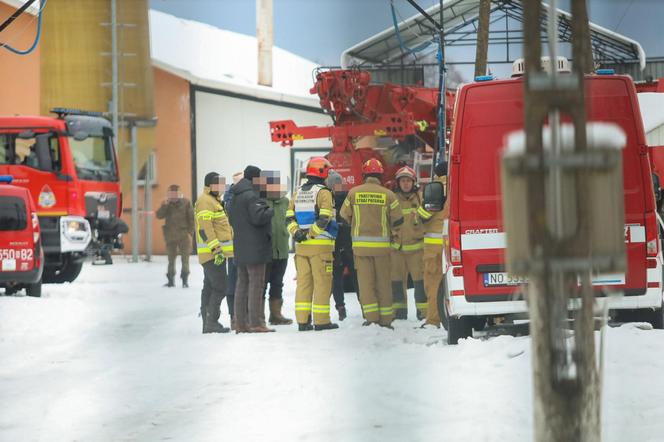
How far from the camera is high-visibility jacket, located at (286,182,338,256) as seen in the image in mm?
11891

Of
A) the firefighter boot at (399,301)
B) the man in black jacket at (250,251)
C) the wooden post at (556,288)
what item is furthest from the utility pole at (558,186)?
the firefighter boot at (399,301)

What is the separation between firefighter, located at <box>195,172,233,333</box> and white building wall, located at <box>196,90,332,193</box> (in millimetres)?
18300

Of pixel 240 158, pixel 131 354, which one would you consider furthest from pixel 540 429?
pixel 240 158

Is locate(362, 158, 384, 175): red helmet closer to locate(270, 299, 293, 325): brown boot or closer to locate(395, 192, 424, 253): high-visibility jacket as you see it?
locate(395, 192, 424, 253): high-visibility jacket

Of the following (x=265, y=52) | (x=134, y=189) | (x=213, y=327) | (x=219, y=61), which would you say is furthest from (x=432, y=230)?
(x=219, y=61)

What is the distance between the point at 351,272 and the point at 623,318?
5.77 metres

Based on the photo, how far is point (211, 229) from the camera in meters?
12.4

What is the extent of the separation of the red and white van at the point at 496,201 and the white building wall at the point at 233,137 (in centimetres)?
2189

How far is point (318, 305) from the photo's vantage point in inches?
469

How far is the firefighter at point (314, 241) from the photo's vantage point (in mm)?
11883

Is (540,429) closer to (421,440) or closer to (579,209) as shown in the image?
(579,209)

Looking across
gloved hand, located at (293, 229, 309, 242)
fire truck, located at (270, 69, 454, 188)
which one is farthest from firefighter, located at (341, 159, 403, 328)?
fire truck, located at (270, 69, 454, 188)

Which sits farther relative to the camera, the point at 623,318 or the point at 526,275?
the point at 623,318

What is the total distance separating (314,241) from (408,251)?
139 cm
